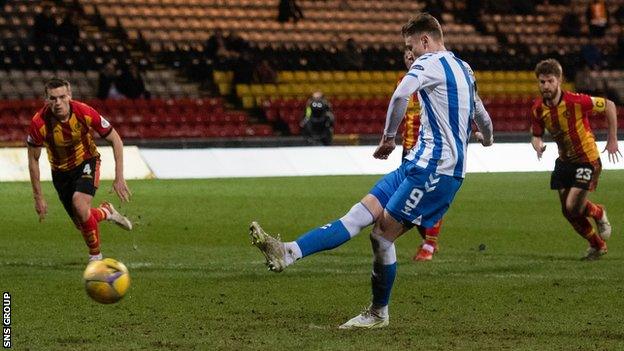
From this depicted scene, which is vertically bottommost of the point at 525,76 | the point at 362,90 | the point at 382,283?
the point at 525,76

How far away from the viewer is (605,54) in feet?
117

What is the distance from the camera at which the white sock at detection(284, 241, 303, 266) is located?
7059 millimetres

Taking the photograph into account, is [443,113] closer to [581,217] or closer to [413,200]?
[413,200]

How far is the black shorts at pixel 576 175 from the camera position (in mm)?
11500

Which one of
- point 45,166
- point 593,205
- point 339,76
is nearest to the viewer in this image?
point 593,205

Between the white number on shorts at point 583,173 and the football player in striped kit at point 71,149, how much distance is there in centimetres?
424

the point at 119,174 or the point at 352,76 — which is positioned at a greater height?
the point at 119,174

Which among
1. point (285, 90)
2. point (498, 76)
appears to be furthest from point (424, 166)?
point (498, 76)

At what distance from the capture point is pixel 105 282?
7.22m

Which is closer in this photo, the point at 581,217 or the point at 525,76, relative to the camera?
the point at 581,217

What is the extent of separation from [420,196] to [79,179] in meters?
4.25

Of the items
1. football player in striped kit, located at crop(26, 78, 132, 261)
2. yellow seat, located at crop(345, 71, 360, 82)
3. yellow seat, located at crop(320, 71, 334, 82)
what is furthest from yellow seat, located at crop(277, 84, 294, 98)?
football player in striped kit, located at crop(26, 78, 132, 261)

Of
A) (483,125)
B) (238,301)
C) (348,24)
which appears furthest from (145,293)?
(348,24)

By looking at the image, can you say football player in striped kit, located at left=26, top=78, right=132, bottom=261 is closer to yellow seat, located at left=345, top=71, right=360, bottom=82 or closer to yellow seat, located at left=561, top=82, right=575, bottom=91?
yellow seat, located at left=345, top=71, right=360, bottom=82
